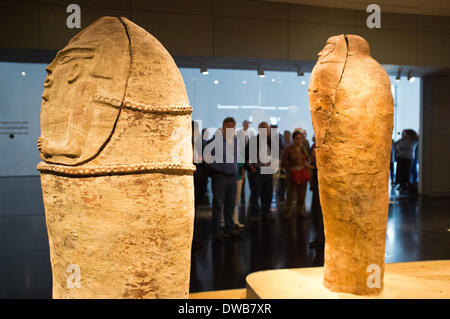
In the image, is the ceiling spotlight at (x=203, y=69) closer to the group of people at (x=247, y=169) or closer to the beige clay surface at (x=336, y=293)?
the group of people at (x=247, y=169)

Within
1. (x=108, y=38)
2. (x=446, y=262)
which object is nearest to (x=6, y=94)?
(x=108, y=38)

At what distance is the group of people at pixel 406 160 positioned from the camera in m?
10.1

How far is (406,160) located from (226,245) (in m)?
6.38

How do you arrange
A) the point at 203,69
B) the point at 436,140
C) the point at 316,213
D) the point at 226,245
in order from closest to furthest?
1. the point at 316,213
2. the point at 226,245
3. the point at 203,69
4. the point at 436,140

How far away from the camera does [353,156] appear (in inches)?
131

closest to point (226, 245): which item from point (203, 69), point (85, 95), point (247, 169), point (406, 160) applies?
point (247, 169)

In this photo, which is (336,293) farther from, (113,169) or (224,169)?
(224,169)

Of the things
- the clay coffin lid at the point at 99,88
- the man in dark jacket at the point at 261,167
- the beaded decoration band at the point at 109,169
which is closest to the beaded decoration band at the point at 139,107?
the clay coffin lid at the point at 99,88

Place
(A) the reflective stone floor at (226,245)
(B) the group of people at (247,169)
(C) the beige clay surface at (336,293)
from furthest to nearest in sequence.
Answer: (B) the group of people at (247,169) → (A) the reflective stone floor at (226,245) → (C) the beige clay surface at (336,293)

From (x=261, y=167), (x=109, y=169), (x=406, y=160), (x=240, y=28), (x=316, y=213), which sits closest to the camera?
(x=109, y=169)

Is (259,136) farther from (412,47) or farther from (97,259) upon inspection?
(97,259)

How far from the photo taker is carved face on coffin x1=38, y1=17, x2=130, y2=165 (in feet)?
6.23

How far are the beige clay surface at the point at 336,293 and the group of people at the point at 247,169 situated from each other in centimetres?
148

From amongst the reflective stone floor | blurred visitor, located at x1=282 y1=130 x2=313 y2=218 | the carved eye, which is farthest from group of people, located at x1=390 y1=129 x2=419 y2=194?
the carved eye
